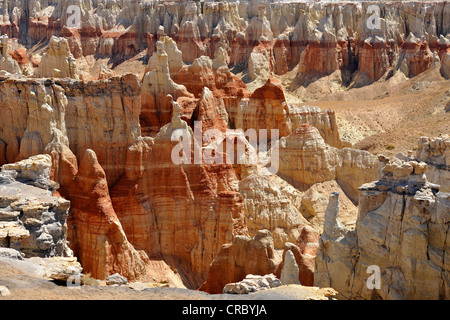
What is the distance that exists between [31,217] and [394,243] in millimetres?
9889

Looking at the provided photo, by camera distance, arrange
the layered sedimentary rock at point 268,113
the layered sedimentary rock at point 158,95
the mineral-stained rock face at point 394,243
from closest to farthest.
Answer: the mineral-stained rock face at point 394,243, the layered sedimentary rock at point 158,95, the layered sedimentary rock at point 268,113

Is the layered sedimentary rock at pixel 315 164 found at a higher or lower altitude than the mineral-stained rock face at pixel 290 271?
higher

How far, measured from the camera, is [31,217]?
19.7 m

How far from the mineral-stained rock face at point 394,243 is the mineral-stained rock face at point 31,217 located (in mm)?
7436

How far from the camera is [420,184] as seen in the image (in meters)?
18.0

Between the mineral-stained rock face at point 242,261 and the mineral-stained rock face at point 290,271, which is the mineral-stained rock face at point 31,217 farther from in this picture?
the mineral-stained rock face at point 290,271

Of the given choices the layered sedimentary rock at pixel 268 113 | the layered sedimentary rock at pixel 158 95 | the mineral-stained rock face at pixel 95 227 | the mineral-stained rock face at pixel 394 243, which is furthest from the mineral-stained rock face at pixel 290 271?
the layered sedimentary rock at pixel 268 113

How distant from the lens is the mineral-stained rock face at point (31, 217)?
1878cm

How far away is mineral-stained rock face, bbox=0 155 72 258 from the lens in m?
18.8

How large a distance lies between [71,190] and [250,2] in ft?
297

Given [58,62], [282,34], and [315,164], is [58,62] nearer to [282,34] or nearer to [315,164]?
[315,164]

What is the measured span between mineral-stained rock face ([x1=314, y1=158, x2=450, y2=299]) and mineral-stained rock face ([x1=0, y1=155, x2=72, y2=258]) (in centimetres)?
744

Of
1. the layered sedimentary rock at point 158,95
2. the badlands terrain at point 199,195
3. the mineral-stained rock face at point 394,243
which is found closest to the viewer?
the mineral-stained rock face at point 394,243

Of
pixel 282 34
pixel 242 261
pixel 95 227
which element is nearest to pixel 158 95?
pixel 95 227
